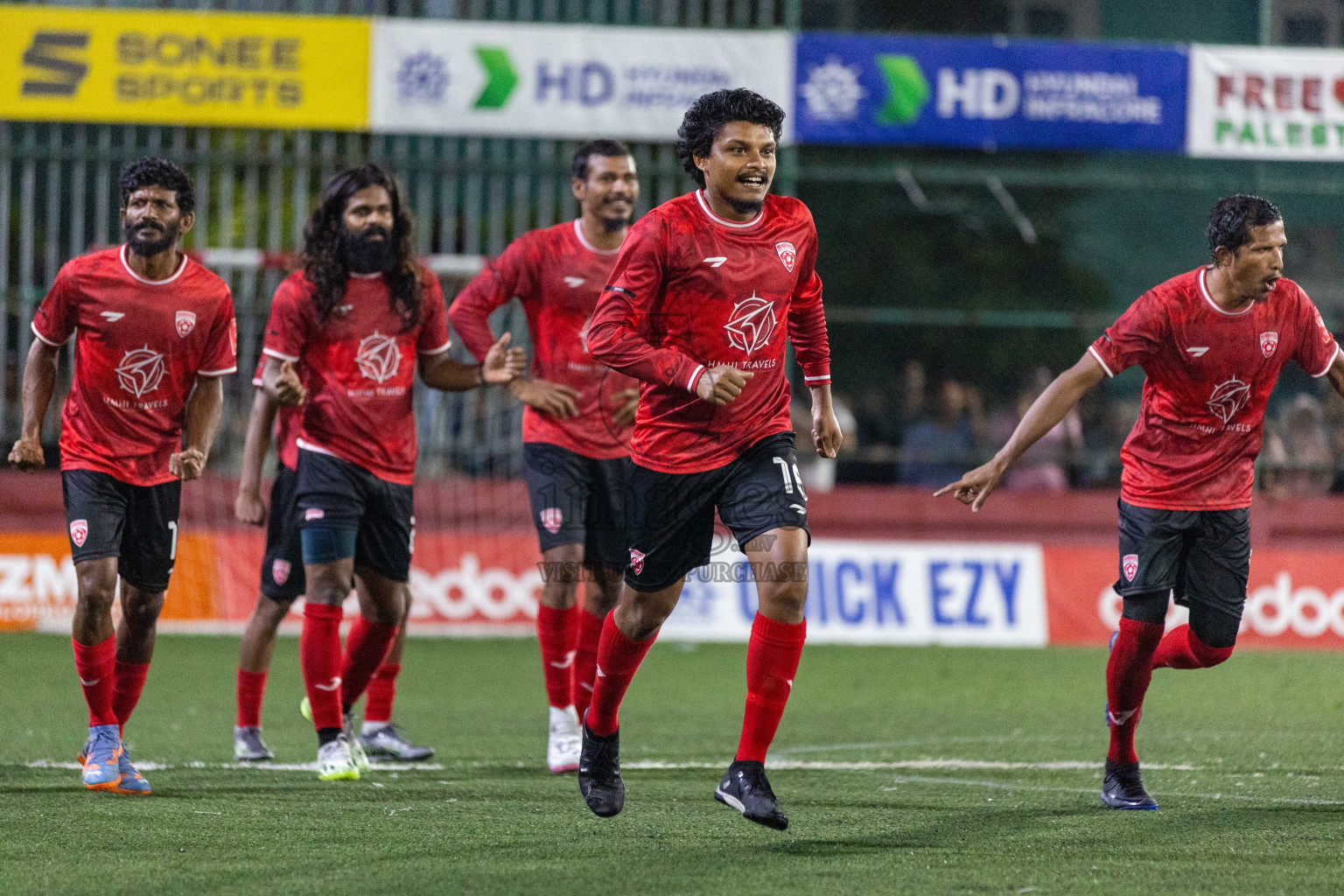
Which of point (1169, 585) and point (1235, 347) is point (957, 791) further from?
point (1235, 347)

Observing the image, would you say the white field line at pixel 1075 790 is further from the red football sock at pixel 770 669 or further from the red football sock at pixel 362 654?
the red football sock at pixel 362 654

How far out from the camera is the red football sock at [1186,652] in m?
6.39

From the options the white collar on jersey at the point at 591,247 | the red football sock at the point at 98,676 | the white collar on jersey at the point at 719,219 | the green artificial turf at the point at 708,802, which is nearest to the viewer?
the green artificial turf at the point at 708,802

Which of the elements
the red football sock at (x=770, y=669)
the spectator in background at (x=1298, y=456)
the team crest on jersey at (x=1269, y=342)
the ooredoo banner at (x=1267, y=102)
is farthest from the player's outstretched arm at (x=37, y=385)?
the ooredoo banner at (x=1267, y=102)

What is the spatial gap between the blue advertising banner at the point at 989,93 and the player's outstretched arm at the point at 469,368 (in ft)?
26.0

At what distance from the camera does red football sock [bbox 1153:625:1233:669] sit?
21.0ft

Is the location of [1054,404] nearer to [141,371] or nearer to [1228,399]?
[1228,399]

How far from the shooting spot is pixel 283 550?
745 cm

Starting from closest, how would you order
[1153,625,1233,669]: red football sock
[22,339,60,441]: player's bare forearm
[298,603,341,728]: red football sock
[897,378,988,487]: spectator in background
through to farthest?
1. [1153,625,1233,669]: red football sock
2. [22,339,60,441]: player's bare forearm
3. [298,603,341,728]: red football sock
4. [897,378,988,487]: spectator in background

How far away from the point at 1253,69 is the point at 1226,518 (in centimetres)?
988

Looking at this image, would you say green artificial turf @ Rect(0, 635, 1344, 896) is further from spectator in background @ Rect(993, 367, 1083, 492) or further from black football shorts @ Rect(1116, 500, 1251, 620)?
spectator in background @ Rect(993, 367, 1083, 492)

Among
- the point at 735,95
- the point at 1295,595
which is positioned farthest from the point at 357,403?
the point at 1295,595

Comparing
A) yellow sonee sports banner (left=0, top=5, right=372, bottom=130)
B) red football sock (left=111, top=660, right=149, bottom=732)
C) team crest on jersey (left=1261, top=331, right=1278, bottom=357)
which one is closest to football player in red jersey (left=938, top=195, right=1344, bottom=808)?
team crest on jersey (left=1261, top=331, right=1278, bottom=357)

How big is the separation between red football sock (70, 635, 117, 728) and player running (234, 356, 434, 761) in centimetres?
87
